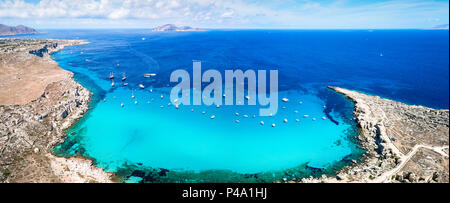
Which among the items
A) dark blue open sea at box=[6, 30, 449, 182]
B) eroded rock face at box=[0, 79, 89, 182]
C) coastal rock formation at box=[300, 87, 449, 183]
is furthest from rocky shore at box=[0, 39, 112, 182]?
coastal rock formation at box=[300, 87, 449, 183]

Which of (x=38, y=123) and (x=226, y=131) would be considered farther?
(x=226, y=131)

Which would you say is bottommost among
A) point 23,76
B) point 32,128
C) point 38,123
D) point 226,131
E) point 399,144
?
point 226,131

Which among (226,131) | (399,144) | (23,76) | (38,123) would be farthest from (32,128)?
(399,144)

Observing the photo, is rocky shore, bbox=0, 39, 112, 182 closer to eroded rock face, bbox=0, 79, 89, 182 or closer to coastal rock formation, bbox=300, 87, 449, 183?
eroded rock face, bbox=0, 79, 89, 182

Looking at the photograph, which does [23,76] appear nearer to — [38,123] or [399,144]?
[38,123]

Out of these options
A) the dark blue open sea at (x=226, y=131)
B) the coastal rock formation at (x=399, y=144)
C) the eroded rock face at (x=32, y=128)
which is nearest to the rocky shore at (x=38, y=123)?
the eroded rock face at (x=32, y=128)

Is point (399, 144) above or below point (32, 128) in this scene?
below
